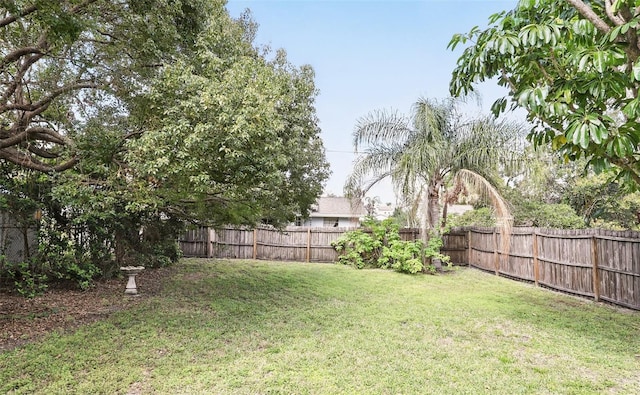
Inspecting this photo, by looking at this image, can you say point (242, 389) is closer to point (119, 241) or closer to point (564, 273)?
point (119, 241)

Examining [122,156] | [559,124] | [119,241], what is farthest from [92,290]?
[559,124]

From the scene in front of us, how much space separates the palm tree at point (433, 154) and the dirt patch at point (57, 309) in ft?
22.6

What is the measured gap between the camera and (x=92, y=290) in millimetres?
6730

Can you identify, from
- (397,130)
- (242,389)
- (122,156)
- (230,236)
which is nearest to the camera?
(242,389)

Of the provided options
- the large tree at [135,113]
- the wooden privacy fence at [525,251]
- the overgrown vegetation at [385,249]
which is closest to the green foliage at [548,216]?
the wooden privacy fence at [525,251]

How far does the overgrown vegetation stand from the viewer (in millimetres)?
10953

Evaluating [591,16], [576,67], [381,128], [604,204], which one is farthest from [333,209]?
[591,16]

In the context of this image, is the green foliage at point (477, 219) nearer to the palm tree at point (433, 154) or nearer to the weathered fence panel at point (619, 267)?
the palm tree at point (433, 154)

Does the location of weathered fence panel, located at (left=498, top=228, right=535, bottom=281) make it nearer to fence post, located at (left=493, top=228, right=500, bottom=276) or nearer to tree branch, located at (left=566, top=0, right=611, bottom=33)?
fence post, located at (left=493, top=228, right=500, bottom=276)

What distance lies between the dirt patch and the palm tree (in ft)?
22.6

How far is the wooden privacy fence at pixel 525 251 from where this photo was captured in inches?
253

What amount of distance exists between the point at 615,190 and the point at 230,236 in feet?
50.8

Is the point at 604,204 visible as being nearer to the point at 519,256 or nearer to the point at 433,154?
the point at 519,256

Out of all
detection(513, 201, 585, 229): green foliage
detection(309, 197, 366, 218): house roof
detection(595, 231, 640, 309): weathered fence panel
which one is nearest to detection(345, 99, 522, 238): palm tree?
detection(595, 231, 640, 309): weathered fence panel
